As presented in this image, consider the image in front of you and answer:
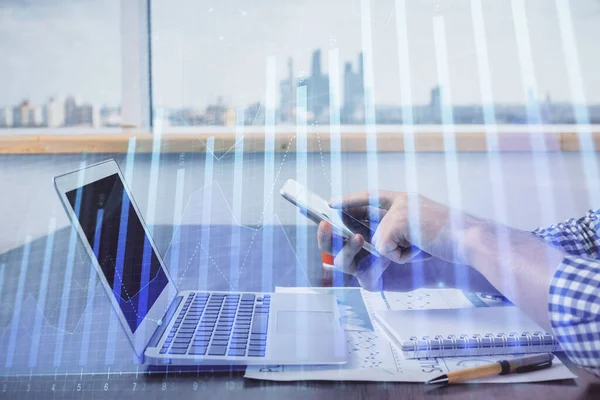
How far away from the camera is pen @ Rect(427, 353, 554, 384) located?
417 millimetres

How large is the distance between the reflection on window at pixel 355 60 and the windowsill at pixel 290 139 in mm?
36

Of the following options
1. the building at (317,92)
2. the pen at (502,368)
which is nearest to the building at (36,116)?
the building at (317,92)

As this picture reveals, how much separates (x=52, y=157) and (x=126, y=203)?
725 millimetres

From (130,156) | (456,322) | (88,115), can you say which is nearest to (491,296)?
(456,322)

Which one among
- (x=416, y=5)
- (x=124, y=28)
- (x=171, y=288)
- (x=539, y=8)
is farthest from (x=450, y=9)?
(x=171, y=288)

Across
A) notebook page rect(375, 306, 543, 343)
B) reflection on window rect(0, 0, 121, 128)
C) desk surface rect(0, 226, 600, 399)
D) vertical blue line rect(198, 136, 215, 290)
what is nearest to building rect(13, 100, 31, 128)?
reflection on window rect(0, 0, 121, 128)

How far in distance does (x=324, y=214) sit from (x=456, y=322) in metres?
0.23

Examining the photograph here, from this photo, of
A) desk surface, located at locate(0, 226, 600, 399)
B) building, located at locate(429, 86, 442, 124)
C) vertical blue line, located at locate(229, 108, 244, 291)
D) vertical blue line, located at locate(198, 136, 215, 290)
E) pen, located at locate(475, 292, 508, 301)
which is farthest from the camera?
building, located at locate(429, 86, 442, 124)

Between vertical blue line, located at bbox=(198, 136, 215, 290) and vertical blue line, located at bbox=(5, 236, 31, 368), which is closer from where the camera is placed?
vertical blue line, located at bbox=(5, 236, 31, 368)

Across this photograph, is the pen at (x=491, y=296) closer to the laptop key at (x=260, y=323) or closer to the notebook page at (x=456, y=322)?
the notebook page at (x=456, y=322)

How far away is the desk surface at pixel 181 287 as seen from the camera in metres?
0.41

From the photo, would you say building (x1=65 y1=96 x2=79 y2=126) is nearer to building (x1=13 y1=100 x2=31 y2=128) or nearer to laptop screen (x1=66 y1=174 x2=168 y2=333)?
building (x1=13 y1=100 x2=31 y2=128)

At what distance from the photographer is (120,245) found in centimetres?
53

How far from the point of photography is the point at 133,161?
1.27m
